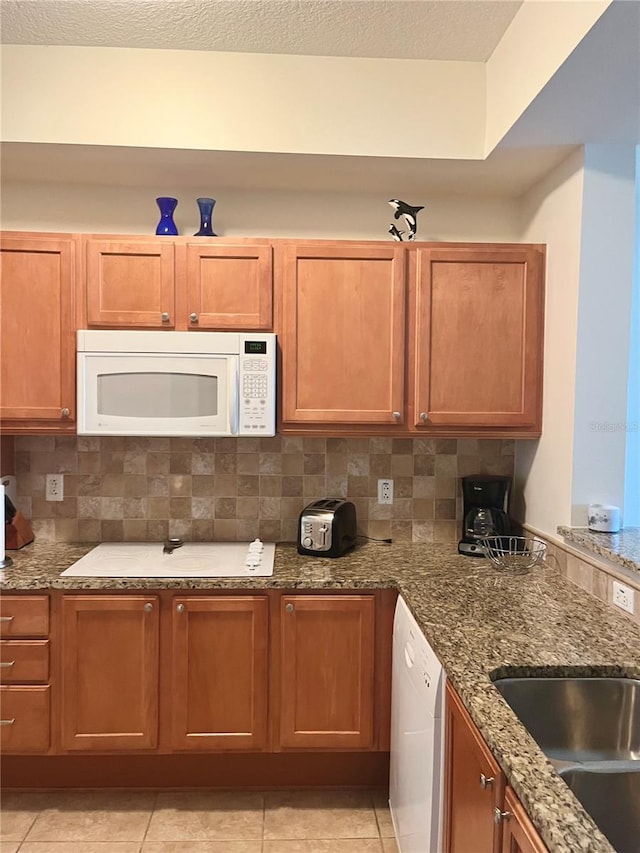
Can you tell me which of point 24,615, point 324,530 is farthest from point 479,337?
point 24,615

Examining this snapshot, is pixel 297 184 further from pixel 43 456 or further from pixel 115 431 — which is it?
pixel 43 456

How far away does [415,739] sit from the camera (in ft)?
5.98

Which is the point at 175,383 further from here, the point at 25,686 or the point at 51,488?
the point at 25,686

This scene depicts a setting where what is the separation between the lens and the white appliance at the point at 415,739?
5.30ft

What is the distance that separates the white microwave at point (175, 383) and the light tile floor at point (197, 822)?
1409 mm

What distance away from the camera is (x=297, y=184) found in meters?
2.69

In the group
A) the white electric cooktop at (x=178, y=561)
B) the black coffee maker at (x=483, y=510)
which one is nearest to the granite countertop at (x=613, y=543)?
the black coffee maker at (x=483, y=510)

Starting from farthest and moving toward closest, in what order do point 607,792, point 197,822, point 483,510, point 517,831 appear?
point 483,510 → point 197,822 → point 607,792 → point 517,831

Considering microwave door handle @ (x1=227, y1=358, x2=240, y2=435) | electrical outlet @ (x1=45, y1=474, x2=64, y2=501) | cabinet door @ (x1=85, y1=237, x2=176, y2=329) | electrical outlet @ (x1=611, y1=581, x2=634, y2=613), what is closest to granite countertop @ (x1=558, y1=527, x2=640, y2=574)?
electrical outlet @ (x1=611, y1=581, x2=634, y2=613)

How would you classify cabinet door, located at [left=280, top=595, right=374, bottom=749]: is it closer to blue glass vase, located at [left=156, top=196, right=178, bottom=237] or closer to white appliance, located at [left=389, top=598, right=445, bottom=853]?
white appliance, located at [left=389, top=598, right=445, bottom=853]

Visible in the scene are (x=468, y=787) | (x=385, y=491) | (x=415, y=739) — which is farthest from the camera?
(x=385, y=491)

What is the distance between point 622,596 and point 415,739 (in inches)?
30.2

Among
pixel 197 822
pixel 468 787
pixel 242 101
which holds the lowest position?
pixel 197 822

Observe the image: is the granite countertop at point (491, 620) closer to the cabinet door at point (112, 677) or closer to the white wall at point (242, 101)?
the cabinet door at point (112, 677)
